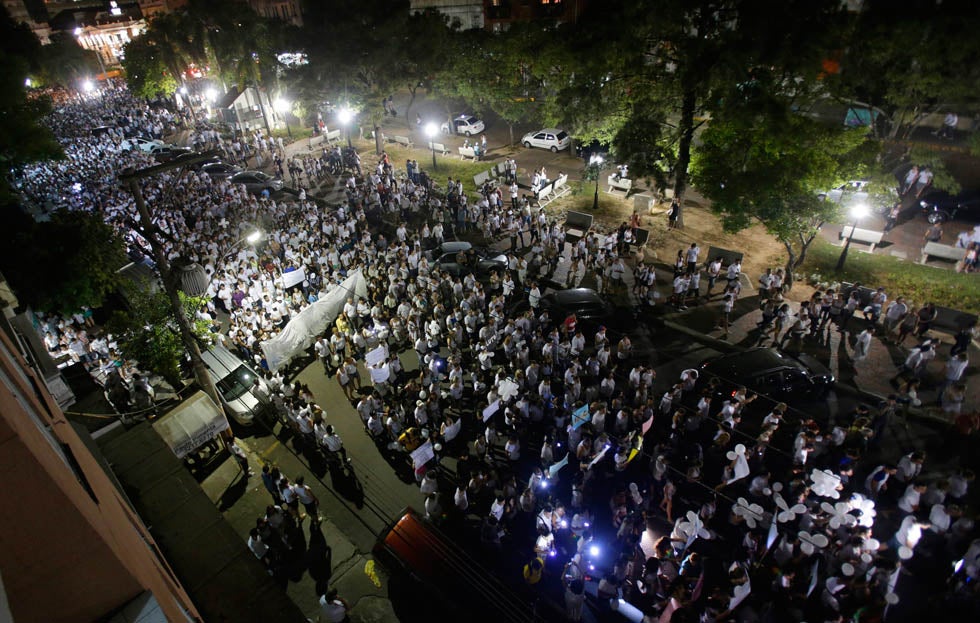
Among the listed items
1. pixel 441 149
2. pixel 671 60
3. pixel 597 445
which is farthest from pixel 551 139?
pixel 597 445

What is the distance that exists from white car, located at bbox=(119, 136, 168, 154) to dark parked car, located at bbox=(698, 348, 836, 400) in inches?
1736

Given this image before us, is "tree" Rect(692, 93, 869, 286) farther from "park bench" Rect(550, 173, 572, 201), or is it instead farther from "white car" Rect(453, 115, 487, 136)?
"white car" Rect(453, 115, 487, 136)

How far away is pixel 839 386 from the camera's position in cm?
1444

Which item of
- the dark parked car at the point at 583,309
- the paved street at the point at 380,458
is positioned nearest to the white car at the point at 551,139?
the dark parked car at the point at 583,309

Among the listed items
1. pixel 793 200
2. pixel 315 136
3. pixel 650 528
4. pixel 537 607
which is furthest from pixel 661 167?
pixel 315 136

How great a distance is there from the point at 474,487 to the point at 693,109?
17300mm

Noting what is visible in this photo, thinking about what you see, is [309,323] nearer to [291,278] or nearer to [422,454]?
[291,278]

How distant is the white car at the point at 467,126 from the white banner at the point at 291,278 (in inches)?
875

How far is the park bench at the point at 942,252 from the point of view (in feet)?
61.7

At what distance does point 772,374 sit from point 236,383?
50.0 ft

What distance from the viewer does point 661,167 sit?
2186 centimetres

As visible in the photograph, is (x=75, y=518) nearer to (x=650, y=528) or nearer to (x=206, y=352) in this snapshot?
(x=650, y=528)

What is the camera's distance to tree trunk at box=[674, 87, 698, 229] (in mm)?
20031

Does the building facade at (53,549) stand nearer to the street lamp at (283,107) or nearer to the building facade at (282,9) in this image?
the street lamp at (283,107)
